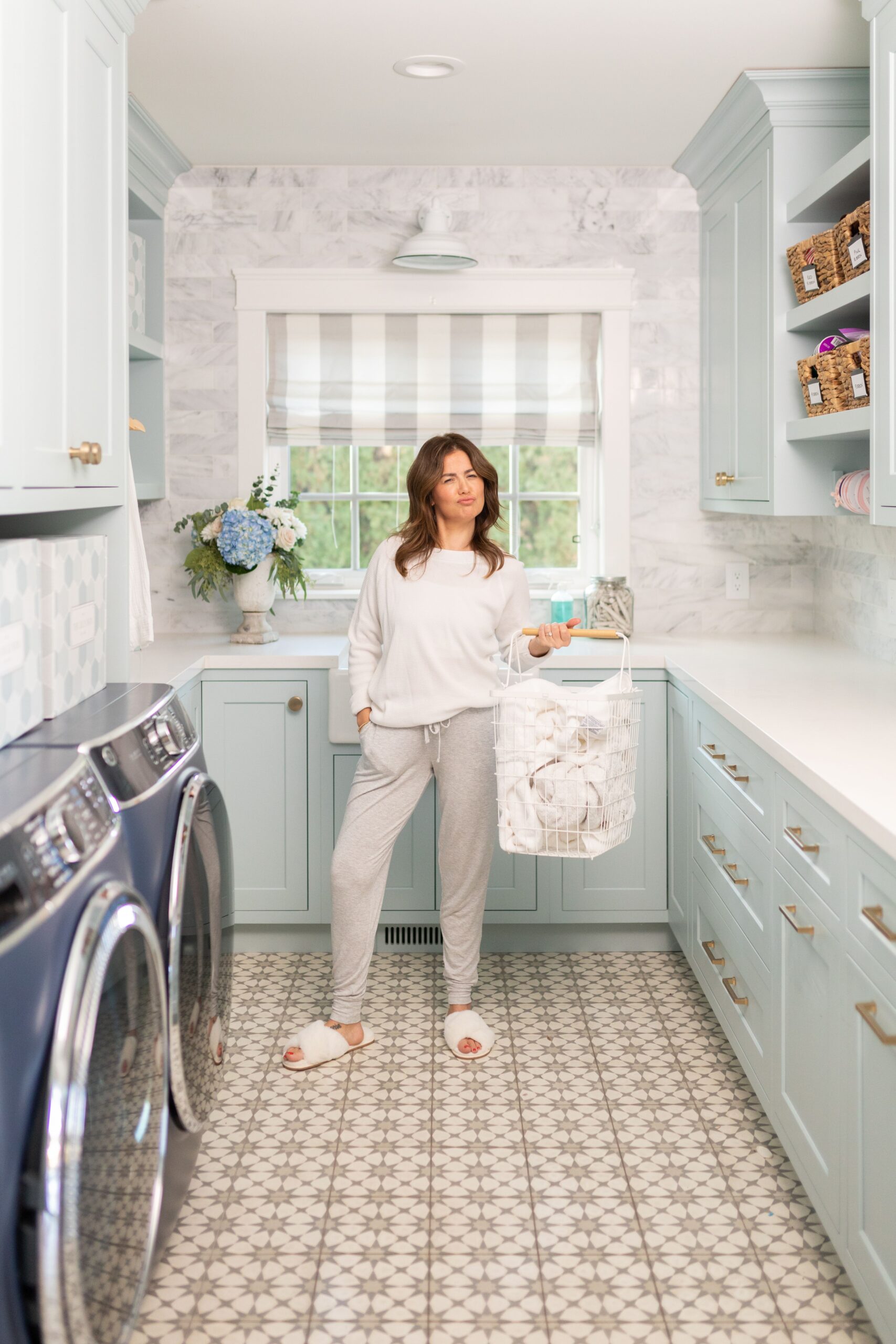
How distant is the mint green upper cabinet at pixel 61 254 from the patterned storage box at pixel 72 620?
10 centimetres

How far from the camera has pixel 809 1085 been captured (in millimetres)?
2115

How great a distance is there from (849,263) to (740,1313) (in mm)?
2171

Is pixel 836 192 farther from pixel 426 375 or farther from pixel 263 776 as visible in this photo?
pixel 263 776

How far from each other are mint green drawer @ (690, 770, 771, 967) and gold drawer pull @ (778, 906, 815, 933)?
0.14m

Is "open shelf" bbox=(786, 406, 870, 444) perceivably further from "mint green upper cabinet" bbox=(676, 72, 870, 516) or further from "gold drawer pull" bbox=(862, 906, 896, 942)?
"gold drawer pull" bbox=(862, 906, 896, 942)

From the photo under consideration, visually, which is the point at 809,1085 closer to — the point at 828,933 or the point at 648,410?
the point at 828,933

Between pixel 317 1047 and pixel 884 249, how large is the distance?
83.4 inches

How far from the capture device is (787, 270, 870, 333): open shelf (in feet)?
8.96

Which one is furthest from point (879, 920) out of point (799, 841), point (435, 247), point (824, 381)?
point (435, 247)

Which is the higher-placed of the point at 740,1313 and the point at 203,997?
the point at 203,997

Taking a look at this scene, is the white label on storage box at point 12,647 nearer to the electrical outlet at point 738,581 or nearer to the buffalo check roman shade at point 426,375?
the buffalo check roman shade at point 426,375

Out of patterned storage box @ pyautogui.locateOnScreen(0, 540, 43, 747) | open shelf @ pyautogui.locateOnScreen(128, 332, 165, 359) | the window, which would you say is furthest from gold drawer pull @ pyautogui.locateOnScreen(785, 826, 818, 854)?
open shelf @ pyautogui.locateOnScreen(128, 332, 165, 359)

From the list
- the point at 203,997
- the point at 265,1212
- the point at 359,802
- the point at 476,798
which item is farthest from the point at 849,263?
the point at 265,1212

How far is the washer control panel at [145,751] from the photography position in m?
1.77
